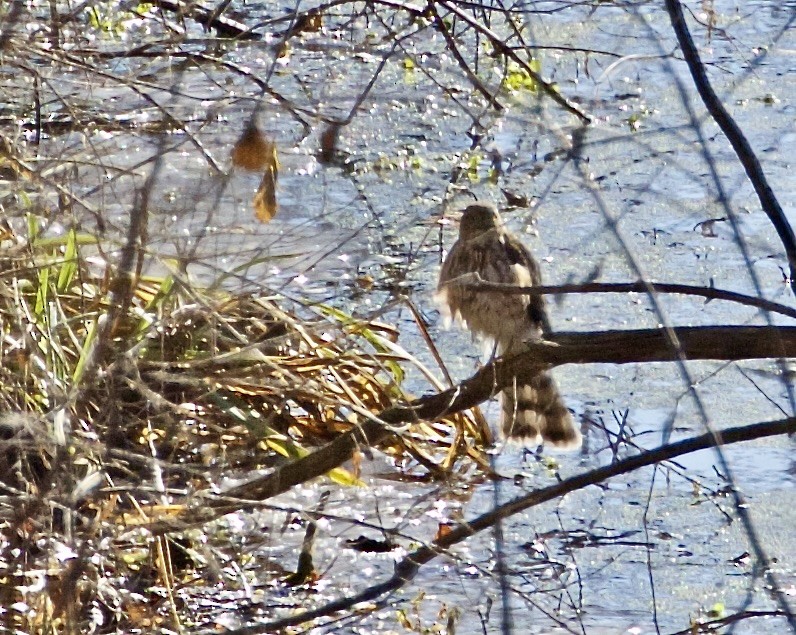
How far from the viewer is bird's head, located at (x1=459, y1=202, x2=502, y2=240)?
5375 millimetres

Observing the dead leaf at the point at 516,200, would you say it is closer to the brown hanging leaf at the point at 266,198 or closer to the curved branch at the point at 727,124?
the brown hanging leaf at the point at 266,198

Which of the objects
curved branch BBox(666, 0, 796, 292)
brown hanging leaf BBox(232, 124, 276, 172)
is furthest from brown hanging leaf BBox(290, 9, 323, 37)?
curved branch BBox(666, 0, 796, 292)

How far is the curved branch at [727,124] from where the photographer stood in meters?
2.92

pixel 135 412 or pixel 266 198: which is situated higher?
pixel 266 198

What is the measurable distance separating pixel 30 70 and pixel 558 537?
6.51 ft

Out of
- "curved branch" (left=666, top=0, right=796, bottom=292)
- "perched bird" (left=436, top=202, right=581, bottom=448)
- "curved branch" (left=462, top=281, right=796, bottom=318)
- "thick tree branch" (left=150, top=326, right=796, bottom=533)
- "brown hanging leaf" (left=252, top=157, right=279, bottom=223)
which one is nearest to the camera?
"curved branch" (left=666, top=0, right=796, bottom=292)

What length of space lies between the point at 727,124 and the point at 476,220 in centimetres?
243

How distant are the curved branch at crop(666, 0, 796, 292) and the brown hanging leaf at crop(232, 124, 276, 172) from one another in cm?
105

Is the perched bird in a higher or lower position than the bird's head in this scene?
lower

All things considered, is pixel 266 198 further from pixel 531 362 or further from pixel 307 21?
pixel 531 362

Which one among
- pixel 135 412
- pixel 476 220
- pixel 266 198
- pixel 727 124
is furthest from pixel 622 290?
pixel 476 220

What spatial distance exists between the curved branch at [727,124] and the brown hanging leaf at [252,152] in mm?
1046

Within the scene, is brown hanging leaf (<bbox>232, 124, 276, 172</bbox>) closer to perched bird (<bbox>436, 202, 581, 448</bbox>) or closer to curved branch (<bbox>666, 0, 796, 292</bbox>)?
curved branch (<bbox>666, 0, 796, 292</bbox>)

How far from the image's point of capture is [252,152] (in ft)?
11.8
